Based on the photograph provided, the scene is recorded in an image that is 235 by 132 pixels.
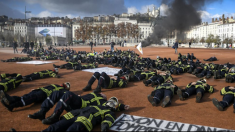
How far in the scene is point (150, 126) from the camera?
4875 mm

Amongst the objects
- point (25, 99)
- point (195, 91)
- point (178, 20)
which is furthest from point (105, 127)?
point (178, 20)

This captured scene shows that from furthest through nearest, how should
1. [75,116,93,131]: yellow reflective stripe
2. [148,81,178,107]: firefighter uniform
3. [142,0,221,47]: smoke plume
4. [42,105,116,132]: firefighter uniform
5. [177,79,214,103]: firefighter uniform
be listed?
[142,0,221,47]: smoke plume < [177,79,214,103]: firefighter uniform < [148,81,178,107]: firefighter uniform < [75,116,93,131]: yellow reflective stripe < [42,105,116,132]: firefighter uniform

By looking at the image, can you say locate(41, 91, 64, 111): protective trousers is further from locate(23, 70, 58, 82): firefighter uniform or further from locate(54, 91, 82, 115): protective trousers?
locate(23, 70, 58, 82): firefighter uniform

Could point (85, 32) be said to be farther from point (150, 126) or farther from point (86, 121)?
point (86, 121)

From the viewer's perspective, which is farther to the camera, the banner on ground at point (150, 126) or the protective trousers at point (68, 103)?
the protective trousers at point (68, 103)

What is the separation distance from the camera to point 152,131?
180 inches

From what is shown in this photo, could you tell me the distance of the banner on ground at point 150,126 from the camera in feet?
15.5

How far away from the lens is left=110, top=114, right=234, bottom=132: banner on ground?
4715 millimetres

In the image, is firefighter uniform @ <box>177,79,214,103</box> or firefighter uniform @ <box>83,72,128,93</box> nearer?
firefighter uniform @ <box>177,79,214,103</box>

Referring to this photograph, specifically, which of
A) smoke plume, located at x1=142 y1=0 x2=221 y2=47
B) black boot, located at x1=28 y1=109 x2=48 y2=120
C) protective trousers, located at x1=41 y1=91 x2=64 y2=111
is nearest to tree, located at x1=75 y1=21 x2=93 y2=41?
smoke plume, located at x1=142 y1=0 x2=221 y2=47

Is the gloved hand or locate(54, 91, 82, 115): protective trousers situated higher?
locate(54, 91, 82, 115): protective trousers

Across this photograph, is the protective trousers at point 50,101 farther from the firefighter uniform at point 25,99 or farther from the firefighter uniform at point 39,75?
the firefighter uniform at point 39,75

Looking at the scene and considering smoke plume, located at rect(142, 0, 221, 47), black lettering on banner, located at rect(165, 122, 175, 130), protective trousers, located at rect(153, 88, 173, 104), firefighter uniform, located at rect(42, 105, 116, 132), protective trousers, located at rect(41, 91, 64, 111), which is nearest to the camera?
firefighter uniform, located at rect(42, 105, 116, 132)

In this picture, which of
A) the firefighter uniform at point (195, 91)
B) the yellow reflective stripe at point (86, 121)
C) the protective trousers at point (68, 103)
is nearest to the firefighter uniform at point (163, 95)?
the firefighter uniform at point (195, 91)
